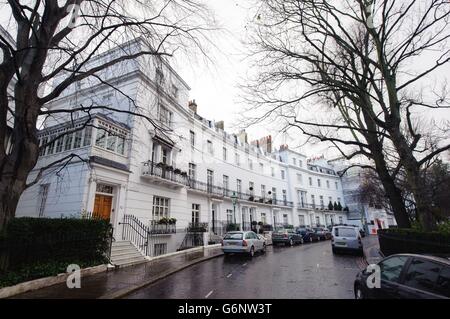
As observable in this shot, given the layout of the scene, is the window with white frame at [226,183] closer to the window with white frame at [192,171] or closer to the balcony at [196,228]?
the window with white frame at [192,171]

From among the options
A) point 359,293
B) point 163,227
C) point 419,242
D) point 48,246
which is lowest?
point 359,293

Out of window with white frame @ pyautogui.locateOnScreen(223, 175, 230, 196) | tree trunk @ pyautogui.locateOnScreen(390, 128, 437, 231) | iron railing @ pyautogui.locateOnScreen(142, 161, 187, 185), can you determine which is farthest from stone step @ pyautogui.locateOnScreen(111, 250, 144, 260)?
window with white frame @ pyautogui.locateOnScreen(223, 175, 230, 196)

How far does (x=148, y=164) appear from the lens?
1491 centimetres

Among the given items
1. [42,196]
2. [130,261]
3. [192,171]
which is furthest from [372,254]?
[42,196]

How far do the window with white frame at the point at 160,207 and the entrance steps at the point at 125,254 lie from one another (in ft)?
11.8

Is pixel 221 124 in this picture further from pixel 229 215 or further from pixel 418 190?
pixel 418 190

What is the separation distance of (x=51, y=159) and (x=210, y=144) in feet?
44.3

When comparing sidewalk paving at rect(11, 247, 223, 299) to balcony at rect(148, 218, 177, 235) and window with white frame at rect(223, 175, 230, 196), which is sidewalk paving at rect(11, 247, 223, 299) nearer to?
balcony at rect(148, 218, 177, 235)

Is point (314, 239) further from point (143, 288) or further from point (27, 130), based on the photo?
point (27, 130)

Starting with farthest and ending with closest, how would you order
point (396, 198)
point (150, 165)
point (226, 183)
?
point (226, 183) → point (150, 165) → point (396, 198)

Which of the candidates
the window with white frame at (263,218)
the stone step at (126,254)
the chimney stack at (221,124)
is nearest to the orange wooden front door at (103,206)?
the stone step at (126,254)

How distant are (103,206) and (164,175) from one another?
4551 millimetres

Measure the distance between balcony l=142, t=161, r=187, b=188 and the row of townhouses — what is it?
0.21ft

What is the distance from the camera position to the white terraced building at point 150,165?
38.5 feet
